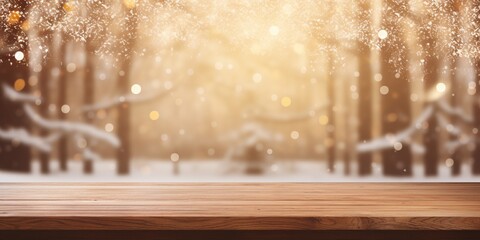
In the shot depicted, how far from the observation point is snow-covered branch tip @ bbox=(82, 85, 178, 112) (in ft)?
11.8

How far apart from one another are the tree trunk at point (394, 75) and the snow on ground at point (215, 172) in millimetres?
339

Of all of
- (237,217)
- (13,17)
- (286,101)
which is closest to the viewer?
(237,217)

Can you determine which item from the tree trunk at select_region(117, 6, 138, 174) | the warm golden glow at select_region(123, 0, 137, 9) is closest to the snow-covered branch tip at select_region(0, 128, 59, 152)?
the tree trunk at select_region(117, 6, 138, 174)

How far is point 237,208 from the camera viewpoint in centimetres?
197

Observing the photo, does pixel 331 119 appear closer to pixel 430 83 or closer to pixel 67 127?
pixel 430 83

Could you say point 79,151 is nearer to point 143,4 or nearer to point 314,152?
point 143,4

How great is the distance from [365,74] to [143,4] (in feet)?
4.84

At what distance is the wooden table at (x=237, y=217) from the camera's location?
5.94 ft

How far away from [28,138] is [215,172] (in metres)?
1.21

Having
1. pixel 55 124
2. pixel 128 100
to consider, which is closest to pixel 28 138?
pixel 55 124

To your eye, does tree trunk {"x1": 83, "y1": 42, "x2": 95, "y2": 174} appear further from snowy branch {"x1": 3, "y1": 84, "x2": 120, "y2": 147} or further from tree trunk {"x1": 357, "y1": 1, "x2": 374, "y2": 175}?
tree trunk {"x1": 357, "y1": 1, "x2": 374, "y2": 175}

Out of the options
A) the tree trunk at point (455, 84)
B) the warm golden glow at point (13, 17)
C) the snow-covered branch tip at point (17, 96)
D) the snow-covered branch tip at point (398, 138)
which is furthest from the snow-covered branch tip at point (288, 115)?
the warm golden glow at point (13, 17)

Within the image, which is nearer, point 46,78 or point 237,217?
point 237,217

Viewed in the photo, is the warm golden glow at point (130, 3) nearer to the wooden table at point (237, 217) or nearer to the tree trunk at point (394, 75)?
the tree trunk at point (394, 75)
